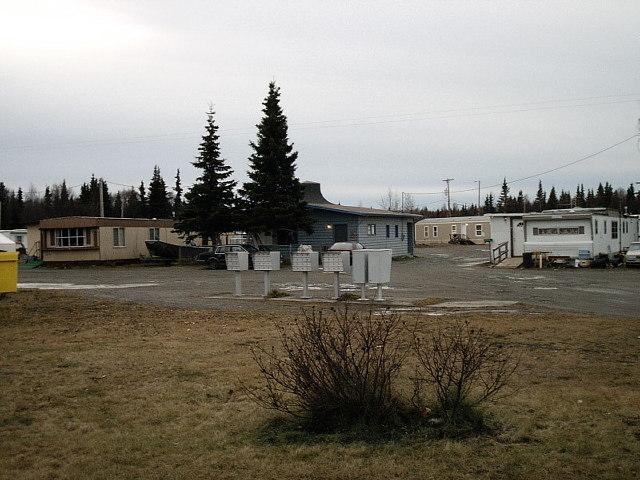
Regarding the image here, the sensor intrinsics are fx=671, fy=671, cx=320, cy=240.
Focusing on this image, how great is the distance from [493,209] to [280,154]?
310 feet

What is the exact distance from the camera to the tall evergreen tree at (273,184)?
38812mm

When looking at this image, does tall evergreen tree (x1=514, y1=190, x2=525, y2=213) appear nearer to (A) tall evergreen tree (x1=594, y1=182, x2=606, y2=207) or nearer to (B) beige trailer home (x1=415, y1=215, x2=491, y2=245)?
(A) tall evergreen tree (x1=594, y1=182, x2=606, y2=207)

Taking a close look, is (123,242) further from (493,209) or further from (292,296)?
(493,209)

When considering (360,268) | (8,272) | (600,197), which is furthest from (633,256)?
(600,197)

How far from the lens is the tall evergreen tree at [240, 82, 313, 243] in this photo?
38812 mm

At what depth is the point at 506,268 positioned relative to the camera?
35406 mm

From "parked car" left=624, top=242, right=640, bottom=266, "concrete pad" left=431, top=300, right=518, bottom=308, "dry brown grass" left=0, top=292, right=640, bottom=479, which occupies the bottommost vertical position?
"concrete pad" left=431, top=300, right=518, bottom=308

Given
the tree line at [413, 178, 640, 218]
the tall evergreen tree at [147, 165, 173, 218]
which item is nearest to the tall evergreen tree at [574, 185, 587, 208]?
the tree line at [413, 178, 640, 218]

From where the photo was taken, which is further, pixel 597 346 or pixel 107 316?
pixel 107 316

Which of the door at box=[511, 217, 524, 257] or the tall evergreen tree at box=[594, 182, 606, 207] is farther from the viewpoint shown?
the tall evergreen tree at box=[594, 182, 606, 207]

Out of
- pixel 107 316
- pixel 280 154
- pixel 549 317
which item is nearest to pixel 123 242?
pixel 280 154

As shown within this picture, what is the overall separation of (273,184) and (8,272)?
2256cm

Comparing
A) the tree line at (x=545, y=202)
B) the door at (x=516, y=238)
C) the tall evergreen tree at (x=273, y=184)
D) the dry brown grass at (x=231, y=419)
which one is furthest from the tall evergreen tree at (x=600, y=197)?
the dry brown grass at (x=231, y=419)

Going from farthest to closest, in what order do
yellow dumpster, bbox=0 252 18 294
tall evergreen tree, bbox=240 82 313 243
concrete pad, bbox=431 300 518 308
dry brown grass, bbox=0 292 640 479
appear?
tall evergreen tree, bbox=240 82 313 243 → yellow dumpster, bbox=0 252 18 294 → concrete pad, bbox=431 300 518 308 → dry brown grass, bbox=0 292 640 479
